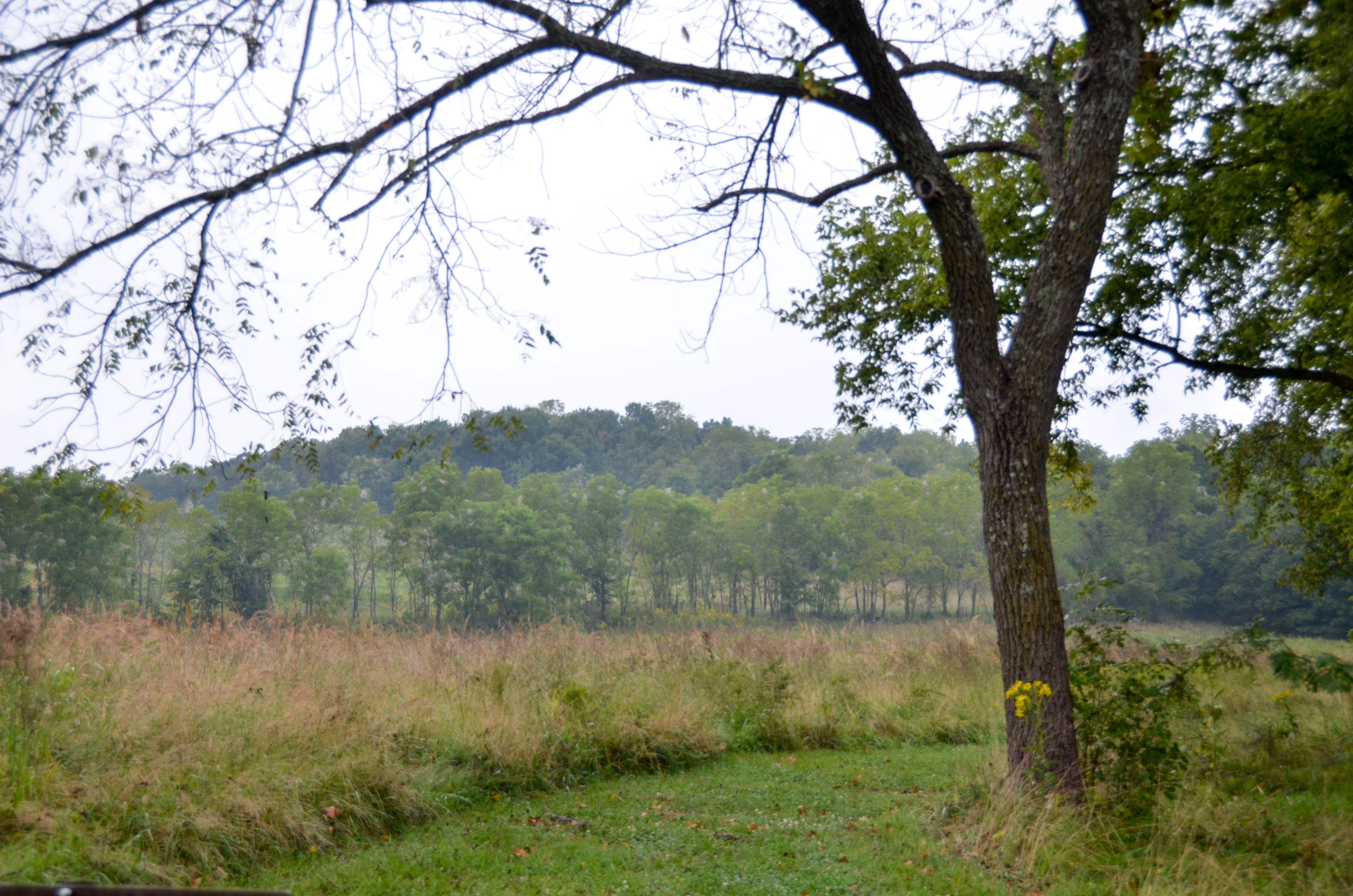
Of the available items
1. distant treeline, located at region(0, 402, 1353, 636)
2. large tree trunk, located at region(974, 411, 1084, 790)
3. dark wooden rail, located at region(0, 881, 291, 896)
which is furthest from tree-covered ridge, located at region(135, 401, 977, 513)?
dark wooden rail, located at region(0, 881, 291, 896)

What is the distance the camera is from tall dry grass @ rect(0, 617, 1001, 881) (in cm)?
430

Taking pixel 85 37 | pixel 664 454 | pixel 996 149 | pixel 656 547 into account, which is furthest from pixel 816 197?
pixel 664 454

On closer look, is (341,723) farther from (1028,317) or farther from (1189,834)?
(1028,317)

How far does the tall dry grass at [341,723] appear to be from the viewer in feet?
14.1

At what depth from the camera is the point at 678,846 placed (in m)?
5.16

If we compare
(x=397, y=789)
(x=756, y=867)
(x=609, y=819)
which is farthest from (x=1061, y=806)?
(x=397, y=789)

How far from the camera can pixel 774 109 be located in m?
5.69

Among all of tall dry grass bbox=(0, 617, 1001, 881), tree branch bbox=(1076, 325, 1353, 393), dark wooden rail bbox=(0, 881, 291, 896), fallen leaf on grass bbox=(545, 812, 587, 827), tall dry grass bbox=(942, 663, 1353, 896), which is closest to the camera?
dark wooden rail bbox=(0, 881, 291, 896)

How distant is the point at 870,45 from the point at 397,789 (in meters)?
5.68

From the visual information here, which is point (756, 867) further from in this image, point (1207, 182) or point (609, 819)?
point (1207, 182)

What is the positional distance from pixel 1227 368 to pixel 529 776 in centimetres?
722

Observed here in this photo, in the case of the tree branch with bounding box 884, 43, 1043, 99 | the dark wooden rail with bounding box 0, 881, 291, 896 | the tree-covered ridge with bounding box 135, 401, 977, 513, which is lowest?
the dark wooden rail with bounding box 0, 881, 291, 896

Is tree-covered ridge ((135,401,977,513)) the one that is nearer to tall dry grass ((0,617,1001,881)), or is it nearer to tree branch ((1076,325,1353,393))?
tall dry grass ((0,617,1001,881))

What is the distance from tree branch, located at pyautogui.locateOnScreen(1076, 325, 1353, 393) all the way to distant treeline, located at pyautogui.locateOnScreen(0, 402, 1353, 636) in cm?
3079
